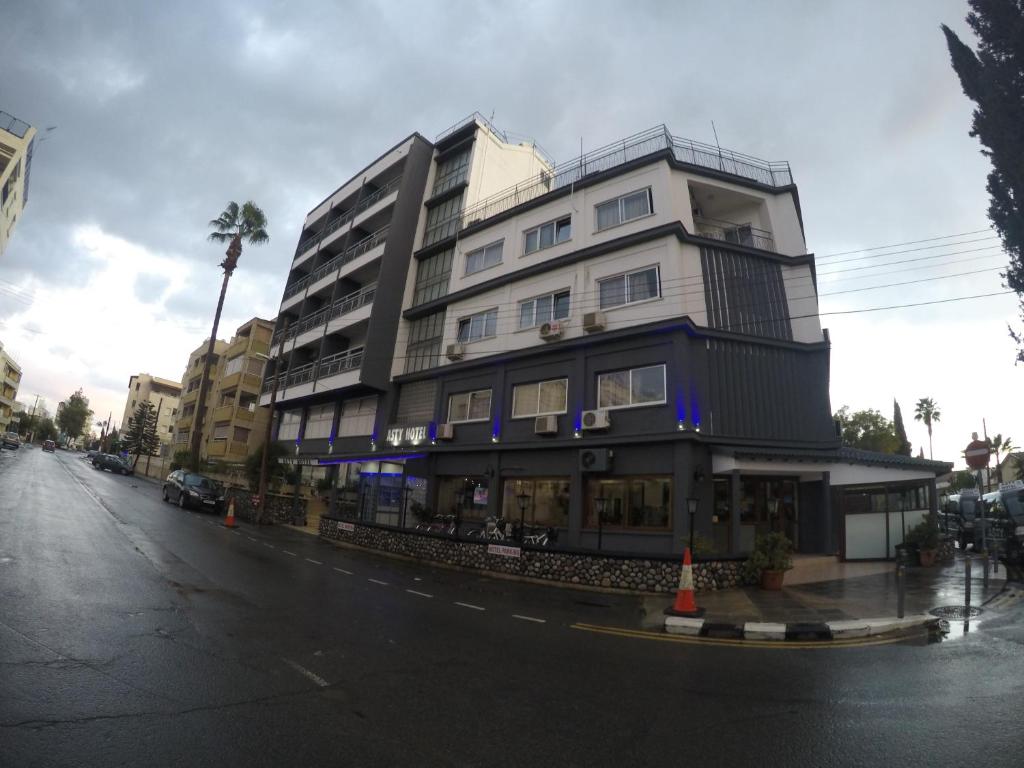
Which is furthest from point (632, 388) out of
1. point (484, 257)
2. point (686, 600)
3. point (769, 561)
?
point (484, 257)

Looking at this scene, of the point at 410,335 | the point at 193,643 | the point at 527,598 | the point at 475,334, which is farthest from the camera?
the point at 410,335

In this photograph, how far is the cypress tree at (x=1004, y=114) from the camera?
1605cm

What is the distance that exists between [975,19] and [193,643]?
27214 millimetres

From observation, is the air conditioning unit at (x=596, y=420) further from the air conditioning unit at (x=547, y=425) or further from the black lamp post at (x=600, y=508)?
the black lamp post at (x=600, y=508)

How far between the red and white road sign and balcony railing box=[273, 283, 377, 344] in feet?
77.6

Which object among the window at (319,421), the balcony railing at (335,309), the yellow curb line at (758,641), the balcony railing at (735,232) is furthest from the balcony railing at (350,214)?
the yellow curb line at (758,641)

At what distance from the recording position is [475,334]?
22.8m

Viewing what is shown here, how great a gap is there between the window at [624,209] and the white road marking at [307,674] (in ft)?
55.4

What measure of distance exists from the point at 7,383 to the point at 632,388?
383 feet

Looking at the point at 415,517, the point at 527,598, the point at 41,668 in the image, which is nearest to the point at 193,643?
the point at 41,668

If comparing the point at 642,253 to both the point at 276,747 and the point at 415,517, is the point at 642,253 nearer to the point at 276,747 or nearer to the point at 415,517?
the point at 415,517

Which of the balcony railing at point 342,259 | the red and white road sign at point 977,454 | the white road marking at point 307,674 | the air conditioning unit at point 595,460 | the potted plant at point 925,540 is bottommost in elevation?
the white road marking at point 307,674

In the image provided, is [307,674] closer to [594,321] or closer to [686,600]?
[686,600]

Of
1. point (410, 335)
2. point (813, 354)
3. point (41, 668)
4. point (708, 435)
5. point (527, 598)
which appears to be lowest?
point (527, 598)
